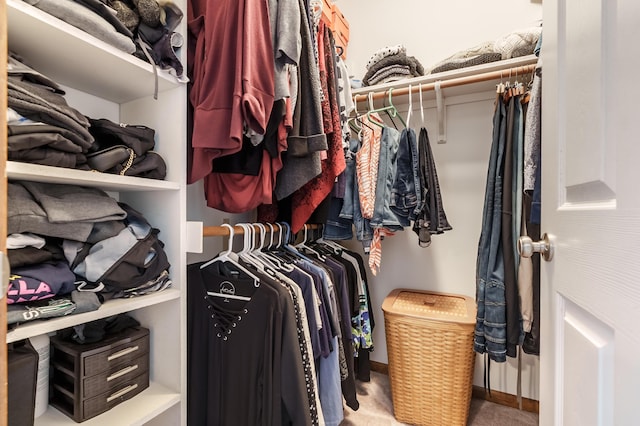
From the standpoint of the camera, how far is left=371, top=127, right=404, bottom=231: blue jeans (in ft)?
4.47

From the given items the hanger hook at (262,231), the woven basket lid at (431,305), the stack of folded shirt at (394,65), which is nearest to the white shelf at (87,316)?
the hanger hook at (262,231)

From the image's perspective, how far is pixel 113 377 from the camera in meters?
0.84

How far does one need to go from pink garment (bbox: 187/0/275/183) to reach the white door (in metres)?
0.70

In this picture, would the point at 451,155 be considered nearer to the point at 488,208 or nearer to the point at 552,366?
the point at 488,208

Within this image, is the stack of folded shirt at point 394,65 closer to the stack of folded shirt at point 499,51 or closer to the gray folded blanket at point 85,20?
the stack of folded shirt at point 499,51

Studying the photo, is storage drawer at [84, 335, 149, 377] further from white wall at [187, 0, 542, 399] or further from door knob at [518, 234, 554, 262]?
door knob at [518, 234, 554, 262]

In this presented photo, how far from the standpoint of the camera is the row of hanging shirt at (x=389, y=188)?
137cm

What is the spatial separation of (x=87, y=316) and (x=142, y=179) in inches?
14.4

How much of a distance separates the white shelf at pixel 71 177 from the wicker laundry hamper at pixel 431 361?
3.97 feet

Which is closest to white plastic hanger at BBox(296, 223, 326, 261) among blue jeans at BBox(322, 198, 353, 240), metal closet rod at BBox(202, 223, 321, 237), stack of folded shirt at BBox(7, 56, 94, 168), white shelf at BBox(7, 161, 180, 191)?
→ blue jeans at BBox(322, 198, 353, 240)

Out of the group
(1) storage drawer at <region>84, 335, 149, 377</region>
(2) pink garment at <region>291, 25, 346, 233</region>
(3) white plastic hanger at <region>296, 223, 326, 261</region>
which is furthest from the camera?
(3) white plastic hanger at <region>296, 223, 326, 261</region>

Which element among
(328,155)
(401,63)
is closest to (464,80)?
(401,63)

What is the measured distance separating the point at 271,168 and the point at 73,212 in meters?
0.56

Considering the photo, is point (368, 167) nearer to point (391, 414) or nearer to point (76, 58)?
point (76, 58)
